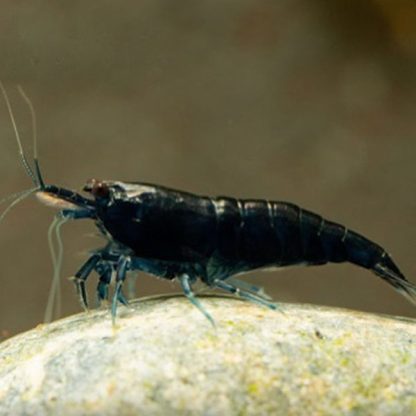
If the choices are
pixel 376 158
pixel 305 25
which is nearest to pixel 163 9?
pixel 305 25

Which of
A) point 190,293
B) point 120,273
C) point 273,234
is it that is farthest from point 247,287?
point 120,273

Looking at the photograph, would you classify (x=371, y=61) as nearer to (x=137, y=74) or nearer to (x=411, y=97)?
(x=411, y=97)

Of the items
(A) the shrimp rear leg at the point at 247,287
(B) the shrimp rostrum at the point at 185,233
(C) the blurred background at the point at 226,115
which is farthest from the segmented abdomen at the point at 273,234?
(C) the blurred background at the point at 226,115

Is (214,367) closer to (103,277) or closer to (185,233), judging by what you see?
(185,233)

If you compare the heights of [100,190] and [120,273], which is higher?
[100,190]

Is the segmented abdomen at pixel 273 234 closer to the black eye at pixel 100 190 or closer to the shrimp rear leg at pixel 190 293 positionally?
the shrimp rear leg at pixel 190 293
